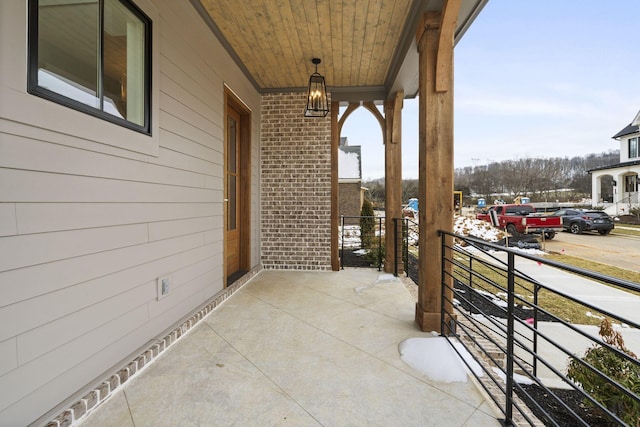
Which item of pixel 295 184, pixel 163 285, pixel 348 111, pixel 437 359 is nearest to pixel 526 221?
pixel 348 111

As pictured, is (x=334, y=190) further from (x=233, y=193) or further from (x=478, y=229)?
(x=478, y=229)

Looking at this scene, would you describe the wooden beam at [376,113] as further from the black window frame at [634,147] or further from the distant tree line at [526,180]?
the black window frame at [634,147]

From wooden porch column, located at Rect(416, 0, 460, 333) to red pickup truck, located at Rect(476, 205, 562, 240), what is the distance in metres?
9.72

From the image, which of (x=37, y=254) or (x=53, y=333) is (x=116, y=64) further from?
(x=53, y=333)

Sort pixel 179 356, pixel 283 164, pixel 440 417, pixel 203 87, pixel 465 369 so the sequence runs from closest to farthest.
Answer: pixel 440 417 < pixel 465 369 < pixel 179 356 < pixel 203 87 < pixel 283 164

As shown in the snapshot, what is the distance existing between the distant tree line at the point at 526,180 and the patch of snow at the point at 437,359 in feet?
59.5

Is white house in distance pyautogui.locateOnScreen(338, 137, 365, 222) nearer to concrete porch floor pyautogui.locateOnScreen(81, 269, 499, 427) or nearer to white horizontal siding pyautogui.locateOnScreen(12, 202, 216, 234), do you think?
concrete porch floor pyautogui.locateOnScreen(81, 269, 499, 427)

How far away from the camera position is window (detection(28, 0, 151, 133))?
49.3 inches

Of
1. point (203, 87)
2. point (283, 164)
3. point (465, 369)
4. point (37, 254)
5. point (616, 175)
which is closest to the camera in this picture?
point (37, 254)

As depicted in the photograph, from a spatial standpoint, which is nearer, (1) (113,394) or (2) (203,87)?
(1) (113,394)

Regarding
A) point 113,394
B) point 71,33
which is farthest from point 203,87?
point 113,394

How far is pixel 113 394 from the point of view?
1567 mm

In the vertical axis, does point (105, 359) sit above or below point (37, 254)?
below

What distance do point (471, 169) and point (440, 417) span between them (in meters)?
27.6
